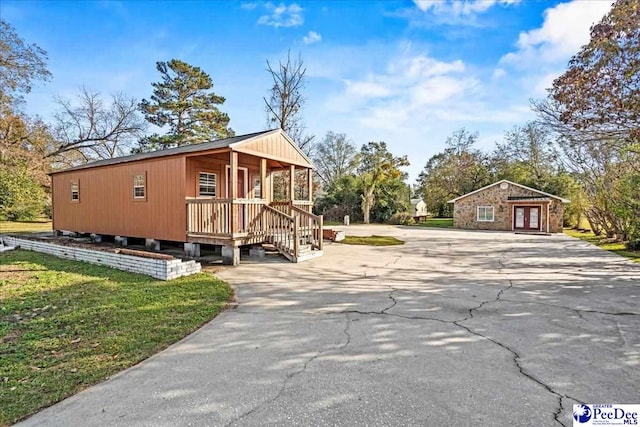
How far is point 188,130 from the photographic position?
27297 mm

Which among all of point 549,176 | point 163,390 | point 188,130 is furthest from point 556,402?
point 549,176

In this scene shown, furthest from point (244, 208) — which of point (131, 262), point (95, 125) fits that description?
point (95, 125)

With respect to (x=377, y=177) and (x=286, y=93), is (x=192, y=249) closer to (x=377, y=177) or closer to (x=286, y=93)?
(x=286, y=93)

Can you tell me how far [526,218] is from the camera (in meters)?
23.5

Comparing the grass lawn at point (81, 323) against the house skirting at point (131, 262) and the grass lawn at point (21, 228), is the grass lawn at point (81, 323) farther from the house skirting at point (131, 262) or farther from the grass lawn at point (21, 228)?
the grass lawn at point (21, 228)

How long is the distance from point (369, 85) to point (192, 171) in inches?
412

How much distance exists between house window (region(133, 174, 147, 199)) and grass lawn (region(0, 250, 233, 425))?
339 centimetres

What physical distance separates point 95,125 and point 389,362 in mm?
32468

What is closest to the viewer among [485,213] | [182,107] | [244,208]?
[244,208]

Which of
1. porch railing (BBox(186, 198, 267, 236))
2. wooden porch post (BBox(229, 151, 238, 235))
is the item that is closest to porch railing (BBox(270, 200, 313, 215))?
porch railing (BBox(186, 198, 267, 236))

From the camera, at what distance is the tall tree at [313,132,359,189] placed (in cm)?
4100

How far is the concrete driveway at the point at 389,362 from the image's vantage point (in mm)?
2400

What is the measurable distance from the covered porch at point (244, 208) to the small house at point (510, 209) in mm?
18081

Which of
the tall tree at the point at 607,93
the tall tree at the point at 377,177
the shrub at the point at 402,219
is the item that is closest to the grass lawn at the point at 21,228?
the tall tree at the point at 607,93
